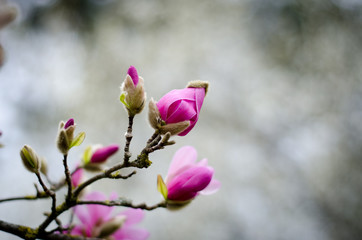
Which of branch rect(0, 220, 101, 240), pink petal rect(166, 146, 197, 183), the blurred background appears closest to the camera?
branch rect(0, 220, 101, 240)

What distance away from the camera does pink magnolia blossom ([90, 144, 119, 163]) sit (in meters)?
0.55

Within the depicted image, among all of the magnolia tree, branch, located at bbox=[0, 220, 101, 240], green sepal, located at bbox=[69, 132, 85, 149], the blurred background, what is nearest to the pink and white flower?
the magnolia tree

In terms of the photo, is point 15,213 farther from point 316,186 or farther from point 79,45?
point 316,186

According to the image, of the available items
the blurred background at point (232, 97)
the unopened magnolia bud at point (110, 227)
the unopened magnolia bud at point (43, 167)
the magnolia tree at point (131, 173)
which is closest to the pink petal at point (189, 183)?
the magnolia tree at point (131, 173)

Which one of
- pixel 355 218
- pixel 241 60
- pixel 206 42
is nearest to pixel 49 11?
pixel 206 42

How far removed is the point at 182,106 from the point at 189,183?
4.6 inches

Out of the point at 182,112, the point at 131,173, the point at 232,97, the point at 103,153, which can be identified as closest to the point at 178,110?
the point at 182,112

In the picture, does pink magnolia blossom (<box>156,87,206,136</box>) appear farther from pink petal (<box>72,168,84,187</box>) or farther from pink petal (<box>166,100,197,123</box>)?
pink petal (<box>72,168,84,187</box>)

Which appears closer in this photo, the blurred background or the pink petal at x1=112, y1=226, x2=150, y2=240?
the pink petal at x1=112, y1=226, x2=150, y2=240

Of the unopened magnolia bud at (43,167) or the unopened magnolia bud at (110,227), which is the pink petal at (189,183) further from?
the unopened magnolia bud at (43,167)

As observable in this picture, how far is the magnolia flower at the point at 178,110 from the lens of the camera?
390mm

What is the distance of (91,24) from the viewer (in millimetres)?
3412

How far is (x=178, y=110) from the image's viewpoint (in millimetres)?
394

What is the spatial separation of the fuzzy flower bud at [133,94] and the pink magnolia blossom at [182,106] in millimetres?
25
